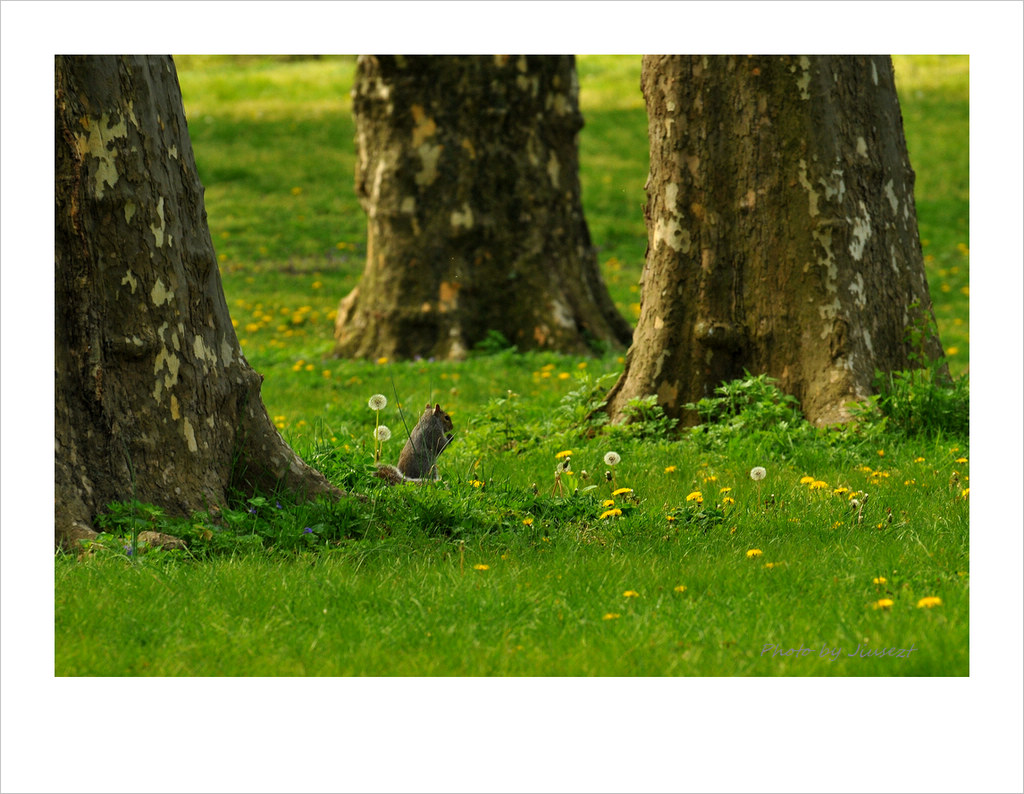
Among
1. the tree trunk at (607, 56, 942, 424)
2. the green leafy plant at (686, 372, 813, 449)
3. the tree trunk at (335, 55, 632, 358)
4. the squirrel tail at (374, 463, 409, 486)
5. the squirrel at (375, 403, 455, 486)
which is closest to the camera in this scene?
the squirrel tail at (374, 463, 409, 486)

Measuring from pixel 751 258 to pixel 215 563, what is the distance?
388 cm

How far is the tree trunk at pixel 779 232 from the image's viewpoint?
20.6ft

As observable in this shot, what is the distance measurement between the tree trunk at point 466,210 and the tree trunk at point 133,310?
19.3 ft

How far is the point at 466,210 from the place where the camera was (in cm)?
1030

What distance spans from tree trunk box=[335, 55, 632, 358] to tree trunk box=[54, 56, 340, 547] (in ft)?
19.3

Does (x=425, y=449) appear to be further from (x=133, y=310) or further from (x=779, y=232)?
(x=779, y=232)

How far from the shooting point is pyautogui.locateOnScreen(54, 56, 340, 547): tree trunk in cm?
402

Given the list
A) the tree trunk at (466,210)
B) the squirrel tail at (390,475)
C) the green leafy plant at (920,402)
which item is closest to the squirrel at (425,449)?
the squirrel tail at (390,475)

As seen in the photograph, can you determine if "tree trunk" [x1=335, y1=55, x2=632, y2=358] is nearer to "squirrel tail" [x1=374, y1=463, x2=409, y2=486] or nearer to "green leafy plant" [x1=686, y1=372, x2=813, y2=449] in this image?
"green leafy plant" [x1=686, y1=372, x2=813, y2=449]

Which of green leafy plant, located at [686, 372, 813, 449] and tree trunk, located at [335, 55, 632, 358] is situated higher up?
tree trunk, located at [335, 55, 632, 358]

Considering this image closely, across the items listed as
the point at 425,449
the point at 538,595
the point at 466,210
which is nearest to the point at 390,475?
the point at 425,449

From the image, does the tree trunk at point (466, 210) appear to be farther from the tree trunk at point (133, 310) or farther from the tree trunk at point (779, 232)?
the tree trunk at point (133, 310)

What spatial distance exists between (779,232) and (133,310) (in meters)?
3.88

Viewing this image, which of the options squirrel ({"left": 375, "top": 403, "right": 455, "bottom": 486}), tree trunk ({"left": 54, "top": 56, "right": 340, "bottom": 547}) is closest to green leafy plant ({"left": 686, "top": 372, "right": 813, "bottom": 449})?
squirrel ({"left": 375, "top": 403, "right": 455, "bottom": 486})
